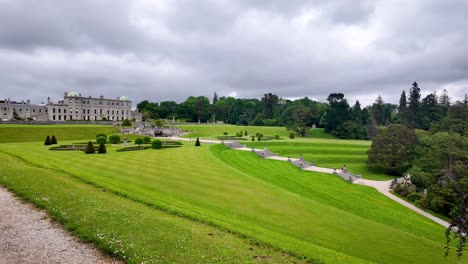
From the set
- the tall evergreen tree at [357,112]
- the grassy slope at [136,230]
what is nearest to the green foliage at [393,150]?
the grassy slope at [136,230]

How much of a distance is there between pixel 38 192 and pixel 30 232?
4.84 m

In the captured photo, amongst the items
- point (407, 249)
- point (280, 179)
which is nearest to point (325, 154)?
point (280, 179)

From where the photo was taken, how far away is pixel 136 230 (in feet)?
32.4

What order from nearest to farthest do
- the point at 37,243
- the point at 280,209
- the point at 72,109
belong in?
the point at 37,243, the point at 280,209, the point at 72,109

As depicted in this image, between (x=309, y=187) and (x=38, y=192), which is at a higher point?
(x=38, y=192)

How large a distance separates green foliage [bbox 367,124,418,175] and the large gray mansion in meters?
82.9

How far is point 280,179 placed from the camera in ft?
97.1

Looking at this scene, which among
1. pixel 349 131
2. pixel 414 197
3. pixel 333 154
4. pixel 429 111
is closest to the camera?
pixel 414 197

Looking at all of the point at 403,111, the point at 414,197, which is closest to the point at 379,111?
the point at 403,111

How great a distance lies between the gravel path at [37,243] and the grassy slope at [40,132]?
170 ft

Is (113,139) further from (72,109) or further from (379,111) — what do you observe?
(379,111)

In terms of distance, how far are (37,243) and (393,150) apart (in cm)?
4871

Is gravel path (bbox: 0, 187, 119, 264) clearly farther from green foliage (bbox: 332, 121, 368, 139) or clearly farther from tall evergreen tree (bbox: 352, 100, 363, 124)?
tall evergreen tree (bbox: 352, 100, 363, 124)

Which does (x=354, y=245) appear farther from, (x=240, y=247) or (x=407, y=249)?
(x=240, y=247)
